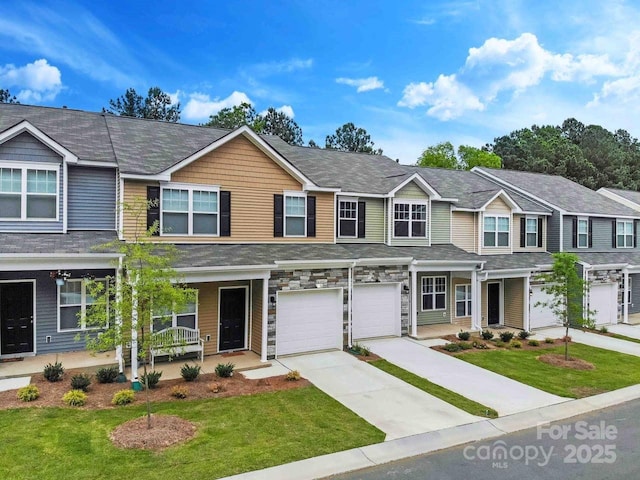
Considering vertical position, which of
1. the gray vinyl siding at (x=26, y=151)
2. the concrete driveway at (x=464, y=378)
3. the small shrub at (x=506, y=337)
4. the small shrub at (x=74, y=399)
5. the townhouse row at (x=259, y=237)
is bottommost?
the concrete driveway at (x=464, y=378)

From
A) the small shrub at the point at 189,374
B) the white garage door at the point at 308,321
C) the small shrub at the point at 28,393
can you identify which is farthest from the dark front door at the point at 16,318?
the white garage door at the point at 308,321

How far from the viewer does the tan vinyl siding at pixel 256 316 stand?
14719mm

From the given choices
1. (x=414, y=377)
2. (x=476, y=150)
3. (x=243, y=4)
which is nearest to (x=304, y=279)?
(x=414, y=377)

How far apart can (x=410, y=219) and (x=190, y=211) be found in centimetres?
992

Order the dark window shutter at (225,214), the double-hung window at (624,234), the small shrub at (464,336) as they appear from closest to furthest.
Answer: the dark window shutter at (225,214) → the small shrub at (464,336) → the double-hung window at (624,234)

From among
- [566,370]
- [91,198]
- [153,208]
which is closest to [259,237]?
[153,208]

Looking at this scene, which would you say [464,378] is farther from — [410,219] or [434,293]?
[410,219]

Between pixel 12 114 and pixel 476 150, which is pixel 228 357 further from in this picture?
pixel 476 150

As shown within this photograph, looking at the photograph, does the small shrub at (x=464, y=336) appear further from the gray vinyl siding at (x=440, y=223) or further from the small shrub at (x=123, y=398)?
the small shrub at (x=123, y=398)

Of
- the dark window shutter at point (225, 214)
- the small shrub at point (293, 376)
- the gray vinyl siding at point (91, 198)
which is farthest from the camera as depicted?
the dark window shutter at point (225, 214)

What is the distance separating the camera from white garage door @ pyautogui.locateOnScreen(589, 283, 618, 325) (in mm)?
22750

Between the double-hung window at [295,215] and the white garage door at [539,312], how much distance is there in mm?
12007

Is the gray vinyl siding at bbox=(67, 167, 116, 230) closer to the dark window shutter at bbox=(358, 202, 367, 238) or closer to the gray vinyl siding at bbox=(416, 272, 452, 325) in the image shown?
the dark window shutter at bbox=(358, 202, 367, 238)

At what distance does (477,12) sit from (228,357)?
18366mm
